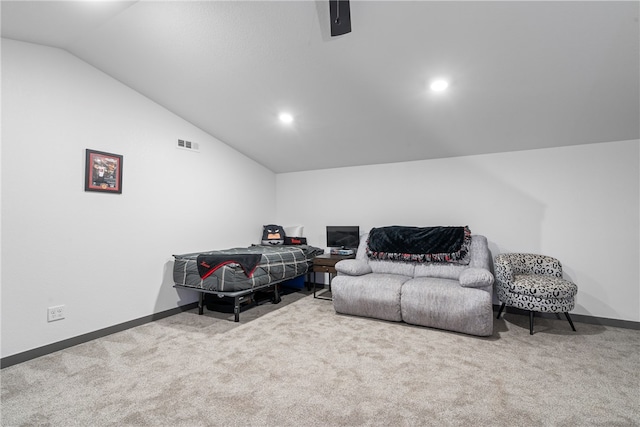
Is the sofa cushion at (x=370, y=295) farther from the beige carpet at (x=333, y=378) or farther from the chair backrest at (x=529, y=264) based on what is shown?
the chair backrest at (x=529, y=264)

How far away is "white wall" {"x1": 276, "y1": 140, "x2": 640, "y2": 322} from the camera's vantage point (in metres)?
3.11

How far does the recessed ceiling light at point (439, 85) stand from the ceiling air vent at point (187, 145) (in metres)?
3.00

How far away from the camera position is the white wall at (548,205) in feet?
10.2

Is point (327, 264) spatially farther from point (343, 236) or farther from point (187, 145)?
point (187, 145)

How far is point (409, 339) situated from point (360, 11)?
2.83 meters

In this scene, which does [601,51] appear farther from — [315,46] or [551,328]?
[551,328]

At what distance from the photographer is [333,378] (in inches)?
83.6

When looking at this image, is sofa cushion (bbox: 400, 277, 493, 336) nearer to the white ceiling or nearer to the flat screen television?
the flat screen television

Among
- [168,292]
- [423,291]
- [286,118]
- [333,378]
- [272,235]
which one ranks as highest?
[286,118]

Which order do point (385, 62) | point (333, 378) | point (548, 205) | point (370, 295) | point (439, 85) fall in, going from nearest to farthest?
point (333, 378)
point (385, 62)
point (439, 85)
point (370, 295)
point (548, 205)

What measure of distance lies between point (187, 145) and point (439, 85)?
309 centimetres

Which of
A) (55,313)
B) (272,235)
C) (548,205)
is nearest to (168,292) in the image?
(55,313)

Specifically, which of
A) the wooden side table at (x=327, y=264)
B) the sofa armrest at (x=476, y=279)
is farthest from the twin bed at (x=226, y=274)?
the sofa armrest at (x=476, y=279)

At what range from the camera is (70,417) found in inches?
67.4
